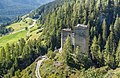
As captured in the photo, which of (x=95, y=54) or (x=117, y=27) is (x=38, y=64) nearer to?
(x=95, y=54)

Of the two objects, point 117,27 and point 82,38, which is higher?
point 117,27

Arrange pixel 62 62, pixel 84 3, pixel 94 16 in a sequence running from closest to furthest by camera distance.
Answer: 1. pixel 62 62
2. pixel 94 16
3. pixel 84 3

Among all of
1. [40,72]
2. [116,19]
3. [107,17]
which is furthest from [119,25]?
[40,72]

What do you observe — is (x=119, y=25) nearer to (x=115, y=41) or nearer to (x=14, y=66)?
(x=115, y=41)

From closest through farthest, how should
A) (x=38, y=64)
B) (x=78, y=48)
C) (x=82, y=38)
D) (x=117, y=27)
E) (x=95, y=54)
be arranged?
(x=78, y=48)
(x=82, y=38)
(x=95, y=54)
(x=38, y=64)
(x=117, y=27)

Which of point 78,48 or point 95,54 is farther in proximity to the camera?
point 95,54

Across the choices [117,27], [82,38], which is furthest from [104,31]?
[82,38]

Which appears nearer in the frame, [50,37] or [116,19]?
[116,19]

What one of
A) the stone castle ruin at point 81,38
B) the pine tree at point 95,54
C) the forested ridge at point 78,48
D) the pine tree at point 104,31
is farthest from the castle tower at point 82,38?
the pine tree at point 104,31

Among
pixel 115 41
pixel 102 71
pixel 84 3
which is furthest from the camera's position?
pixel 84 3
